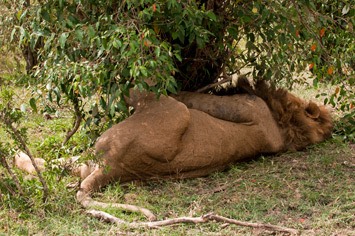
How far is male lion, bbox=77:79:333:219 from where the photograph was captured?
482cm

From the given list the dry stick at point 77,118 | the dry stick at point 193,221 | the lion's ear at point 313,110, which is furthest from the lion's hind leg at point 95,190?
the lion's ear at point 313,110

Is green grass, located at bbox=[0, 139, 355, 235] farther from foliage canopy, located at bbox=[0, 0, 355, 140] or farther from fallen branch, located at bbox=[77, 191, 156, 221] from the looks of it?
foliage canopy, located at bbox=[0, 0, 355, 140]

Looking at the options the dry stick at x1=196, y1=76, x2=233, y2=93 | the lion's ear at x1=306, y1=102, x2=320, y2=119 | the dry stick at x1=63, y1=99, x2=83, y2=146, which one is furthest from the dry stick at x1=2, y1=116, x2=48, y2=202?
the lion's ear at x1=306, y1=102, x2=320, y2=119

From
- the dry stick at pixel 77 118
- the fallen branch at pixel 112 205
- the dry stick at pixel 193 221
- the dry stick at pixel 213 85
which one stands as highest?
the dry stick at pixel 213 85

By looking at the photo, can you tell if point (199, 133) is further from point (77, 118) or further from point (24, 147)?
point (24, 147)

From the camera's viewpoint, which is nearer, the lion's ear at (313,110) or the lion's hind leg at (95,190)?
the lion's hind leg at (95,190)

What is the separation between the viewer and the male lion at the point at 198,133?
4.82 metres

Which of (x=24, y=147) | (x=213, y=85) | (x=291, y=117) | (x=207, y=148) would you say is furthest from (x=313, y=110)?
(x=24, y=147)

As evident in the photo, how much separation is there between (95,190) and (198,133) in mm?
977

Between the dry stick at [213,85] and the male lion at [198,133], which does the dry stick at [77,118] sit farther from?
the dry stick at [213,85]

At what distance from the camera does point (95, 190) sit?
185 inches

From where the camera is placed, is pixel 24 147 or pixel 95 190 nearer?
pixel 24 147

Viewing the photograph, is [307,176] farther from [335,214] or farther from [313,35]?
[313,35]

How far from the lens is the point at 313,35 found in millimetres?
5371
